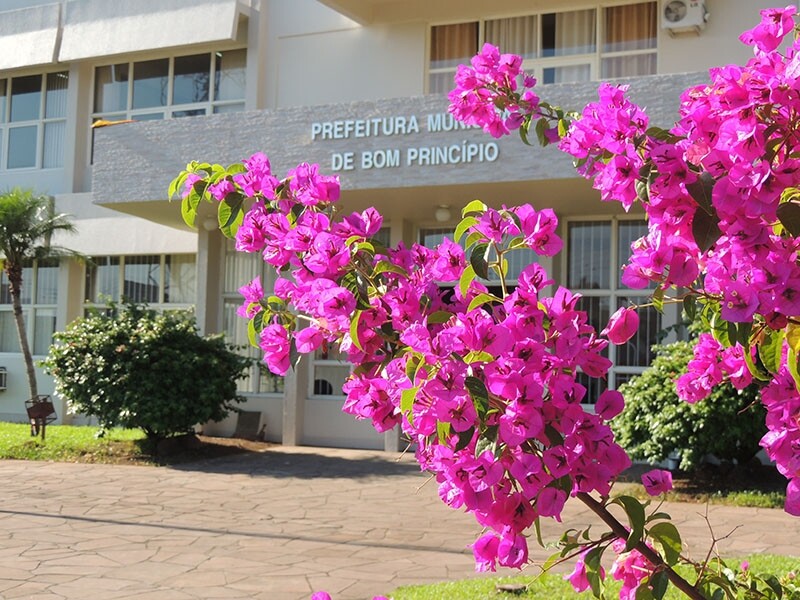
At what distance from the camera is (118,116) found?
725 inches

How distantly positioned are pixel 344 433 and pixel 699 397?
1228 cm

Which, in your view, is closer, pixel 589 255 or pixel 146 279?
pixel 589 255

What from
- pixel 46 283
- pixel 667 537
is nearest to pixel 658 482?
pixel 667 537

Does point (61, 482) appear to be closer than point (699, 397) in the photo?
No

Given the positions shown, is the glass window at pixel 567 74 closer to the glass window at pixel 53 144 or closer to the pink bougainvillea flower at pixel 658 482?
the glass window at pixel 53 144

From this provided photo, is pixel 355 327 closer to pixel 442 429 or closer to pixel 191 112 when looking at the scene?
pixel 442 429

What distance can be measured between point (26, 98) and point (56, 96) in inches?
33.6

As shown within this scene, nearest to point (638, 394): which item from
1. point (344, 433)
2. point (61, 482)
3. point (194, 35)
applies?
point (344, 433)

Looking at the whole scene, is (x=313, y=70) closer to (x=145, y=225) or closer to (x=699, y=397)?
(x=145, y=225)

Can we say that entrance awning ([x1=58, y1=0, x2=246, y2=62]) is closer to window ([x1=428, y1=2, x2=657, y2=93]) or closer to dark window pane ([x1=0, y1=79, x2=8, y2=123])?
dark window pane ([x1=0, y1=79, x2=8, y2=123])

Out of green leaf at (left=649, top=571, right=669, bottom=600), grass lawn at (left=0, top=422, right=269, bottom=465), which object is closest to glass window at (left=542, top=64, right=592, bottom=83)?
grass lawn at (left=0, top=422, right=269, bottom=465)

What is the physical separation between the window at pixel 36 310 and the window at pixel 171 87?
344 centimetres

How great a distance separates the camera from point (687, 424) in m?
10.1

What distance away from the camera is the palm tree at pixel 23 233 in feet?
54.9
